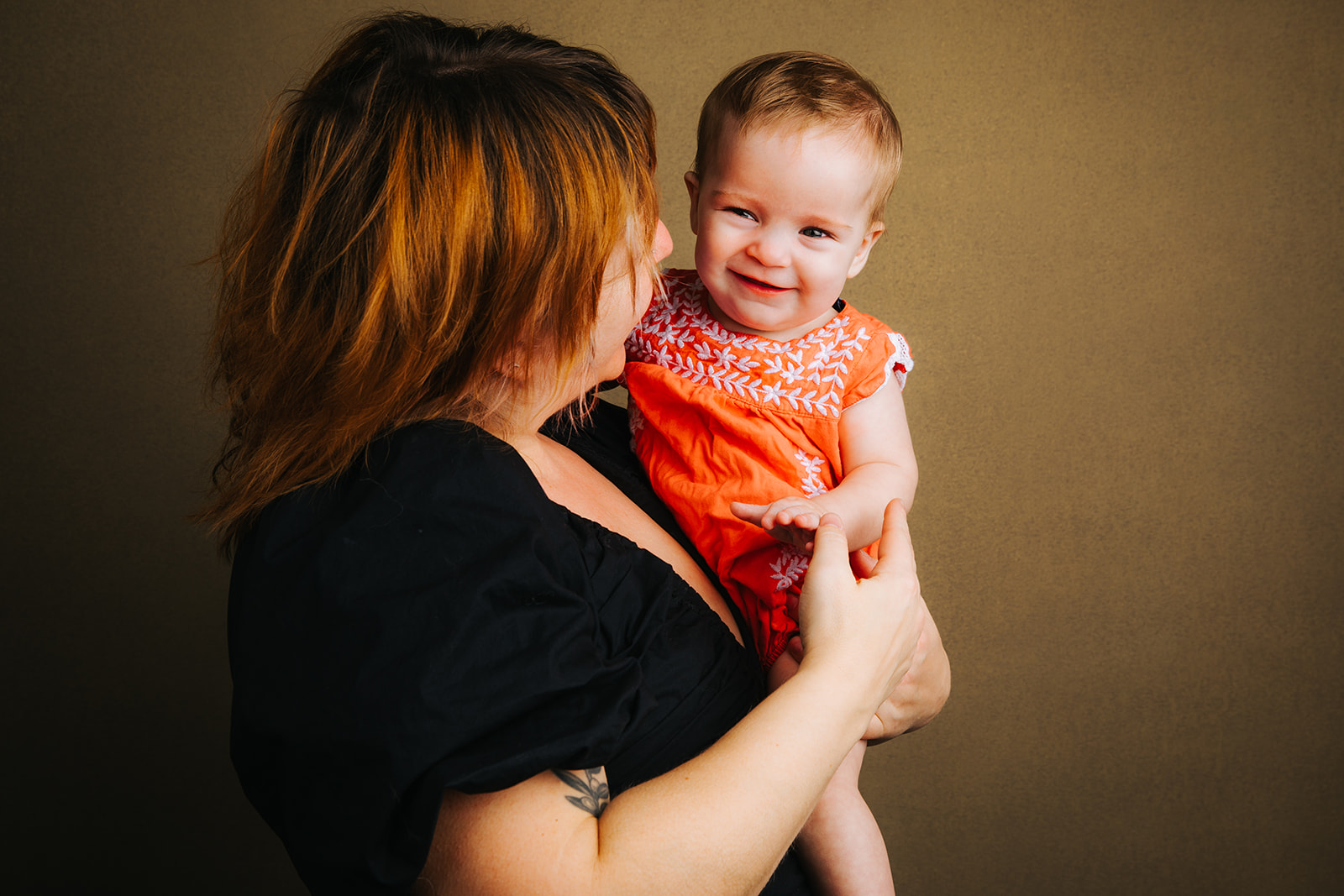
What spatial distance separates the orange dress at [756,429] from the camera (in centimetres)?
128

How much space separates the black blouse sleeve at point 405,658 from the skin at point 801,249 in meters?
0.43

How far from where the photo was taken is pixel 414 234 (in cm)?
80

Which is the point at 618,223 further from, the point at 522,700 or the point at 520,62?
the point at 522,700

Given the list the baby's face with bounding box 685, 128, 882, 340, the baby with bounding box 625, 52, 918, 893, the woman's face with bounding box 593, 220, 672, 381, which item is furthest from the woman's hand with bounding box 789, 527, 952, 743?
the woman's face with bounding box 593, 220, 672, 381

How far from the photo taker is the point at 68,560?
6.95 ft

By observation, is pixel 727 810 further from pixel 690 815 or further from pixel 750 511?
pixel 750 511

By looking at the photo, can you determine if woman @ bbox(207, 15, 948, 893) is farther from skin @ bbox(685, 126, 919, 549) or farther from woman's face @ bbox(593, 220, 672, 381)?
skin @ bbox(685, 126, 919, 549)

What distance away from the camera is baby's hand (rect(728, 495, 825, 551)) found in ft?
3.60

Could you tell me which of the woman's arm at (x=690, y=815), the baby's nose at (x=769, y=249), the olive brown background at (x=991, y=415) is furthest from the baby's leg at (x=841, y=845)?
the olive brown background at (x=991, y=415)

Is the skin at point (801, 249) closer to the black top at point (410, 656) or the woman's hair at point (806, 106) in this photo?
the woman's hair at point (806, 106)

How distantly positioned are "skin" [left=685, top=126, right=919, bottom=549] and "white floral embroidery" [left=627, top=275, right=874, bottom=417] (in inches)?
1.3

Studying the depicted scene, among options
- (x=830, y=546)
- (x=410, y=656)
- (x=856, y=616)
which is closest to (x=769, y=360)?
(x=830, y=546)

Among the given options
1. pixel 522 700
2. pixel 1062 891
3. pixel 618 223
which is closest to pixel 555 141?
pixel 618 223

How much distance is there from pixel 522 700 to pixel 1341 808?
287cm
